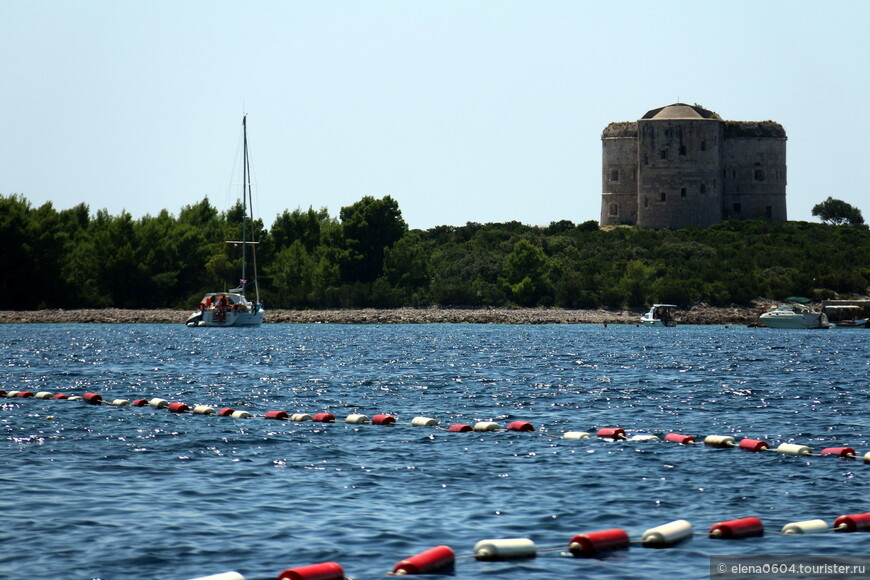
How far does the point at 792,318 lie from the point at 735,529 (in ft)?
289

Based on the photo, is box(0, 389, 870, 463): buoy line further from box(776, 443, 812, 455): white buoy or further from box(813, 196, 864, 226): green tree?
box(813, 196, 864, 226): green tree

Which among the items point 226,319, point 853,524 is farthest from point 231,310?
point 853,524

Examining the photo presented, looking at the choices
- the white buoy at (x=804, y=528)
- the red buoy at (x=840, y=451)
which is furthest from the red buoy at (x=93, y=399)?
the white buoy at (x=804, y=528)

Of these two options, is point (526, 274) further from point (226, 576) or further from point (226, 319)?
point (226, 576)

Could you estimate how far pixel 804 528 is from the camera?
17.5m

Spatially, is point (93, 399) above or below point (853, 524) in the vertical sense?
above

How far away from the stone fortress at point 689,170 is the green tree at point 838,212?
2084 centimetres

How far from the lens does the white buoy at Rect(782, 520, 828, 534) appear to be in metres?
17.4

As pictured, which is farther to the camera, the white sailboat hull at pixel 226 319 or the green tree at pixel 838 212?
the green tree at pixel 838 212

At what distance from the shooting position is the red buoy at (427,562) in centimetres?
1524

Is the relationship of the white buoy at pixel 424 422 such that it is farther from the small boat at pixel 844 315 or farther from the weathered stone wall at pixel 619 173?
the weathered stone wall at pixel 619 173

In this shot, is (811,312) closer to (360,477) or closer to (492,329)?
(492,329)

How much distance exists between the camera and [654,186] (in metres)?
139

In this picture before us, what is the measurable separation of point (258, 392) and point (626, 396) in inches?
478
